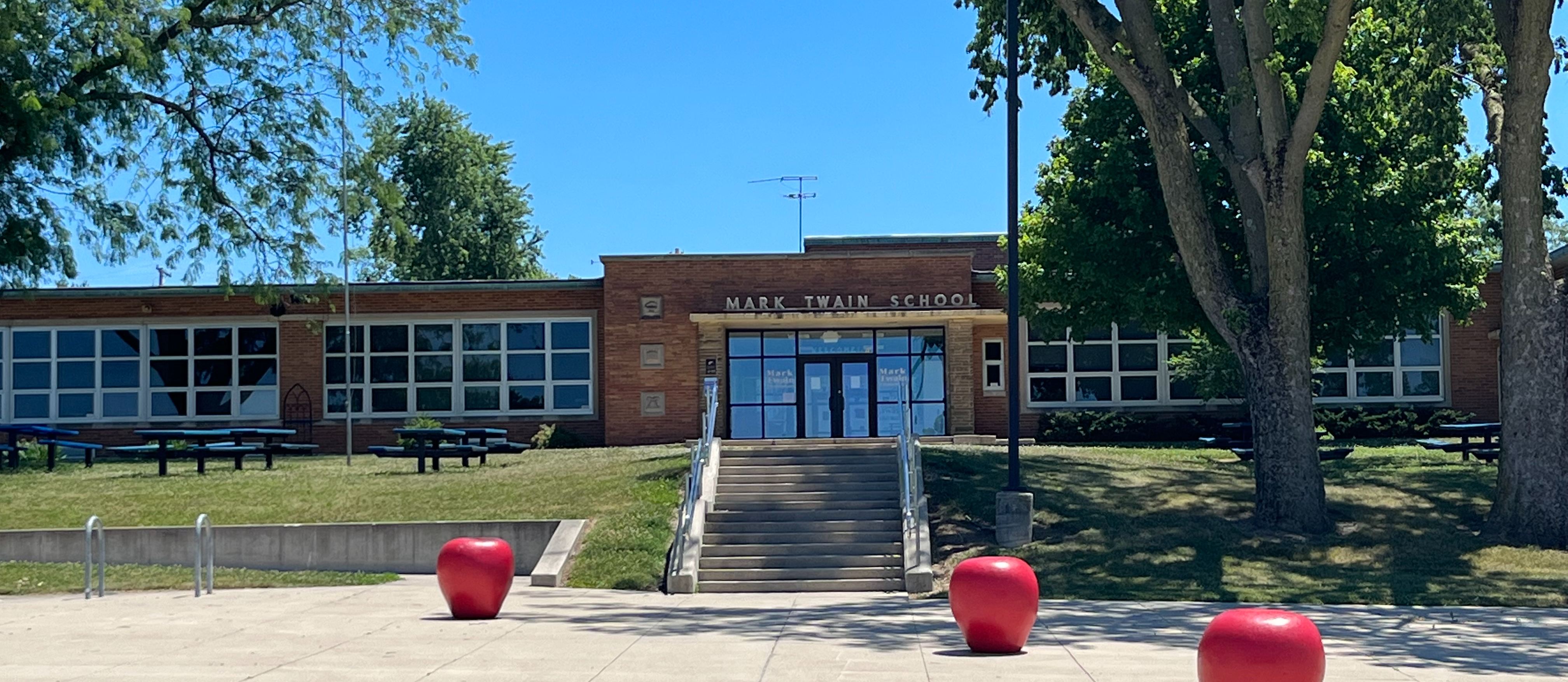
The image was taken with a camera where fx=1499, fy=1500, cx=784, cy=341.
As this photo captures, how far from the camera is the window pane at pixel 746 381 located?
33.2m

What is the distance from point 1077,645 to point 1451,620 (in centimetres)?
450

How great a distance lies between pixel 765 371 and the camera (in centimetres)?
3319

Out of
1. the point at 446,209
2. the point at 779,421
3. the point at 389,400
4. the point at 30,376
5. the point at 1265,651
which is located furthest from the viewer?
the point at 446,209

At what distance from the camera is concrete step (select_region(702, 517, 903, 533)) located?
20.4 meters

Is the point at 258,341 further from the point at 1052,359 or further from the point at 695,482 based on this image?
the point at 1052,359

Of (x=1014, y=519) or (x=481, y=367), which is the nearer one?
(x=1014, y=519)

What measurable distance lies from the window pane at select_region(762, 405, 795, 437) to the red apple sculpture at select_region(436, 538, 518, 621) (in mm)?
20315

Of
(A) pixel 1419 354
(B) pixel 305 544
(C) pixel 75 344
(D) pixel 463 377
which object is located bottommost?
(B) pixel 305 544

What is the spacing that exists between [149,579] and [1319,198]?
17.1m

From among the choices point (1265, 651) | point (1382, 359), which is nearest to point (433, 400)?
point (1382, 359)

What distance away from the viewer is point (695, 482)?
2109 cm

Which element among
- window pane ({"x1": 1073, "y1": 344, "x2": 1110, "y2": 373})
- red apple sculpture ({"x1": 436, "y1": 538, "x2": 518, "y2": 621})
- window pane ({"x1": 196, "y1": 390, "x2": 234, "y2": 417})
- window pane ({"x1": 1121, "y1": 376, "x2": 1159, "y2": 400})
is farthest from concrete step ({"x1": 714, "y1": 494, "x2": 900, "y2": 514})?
window pane ({"x1": 196, "y1": 390, "x2": 234, "y2": 417})

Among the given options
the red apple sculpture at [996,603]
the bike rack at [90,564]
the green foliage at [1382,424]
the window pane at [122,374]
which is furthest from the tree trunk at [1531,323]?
the window pane at [122,374]

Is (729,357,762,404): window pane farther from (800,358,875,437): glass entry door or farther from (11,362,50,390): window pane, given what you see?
(11,362,50,390): window pane
